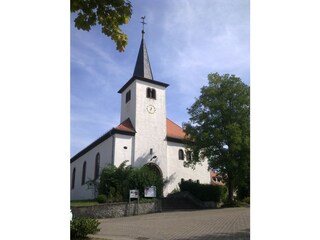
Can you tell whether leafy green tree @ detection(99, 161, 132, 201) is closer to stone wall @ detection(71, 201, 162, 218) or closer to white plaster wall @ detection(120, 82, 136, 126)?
stone wall @ detection(71, 201, 162, 218)

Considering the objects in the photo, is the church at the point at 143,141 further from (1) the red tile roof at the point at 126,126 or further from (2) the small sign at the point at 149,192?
(2) the small sign at the point at 149,192

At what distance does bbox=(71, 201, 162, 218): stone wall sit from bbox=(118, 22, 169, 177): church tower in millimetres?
6936

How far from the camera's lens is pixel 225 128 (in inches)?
795

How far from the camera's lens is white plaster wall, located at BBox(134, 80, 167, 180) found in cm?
2467

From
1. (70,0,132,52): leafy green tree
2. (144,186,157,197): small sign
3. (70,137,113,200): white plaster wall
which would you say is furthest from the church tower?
(70,0,132,52): leafy green tree

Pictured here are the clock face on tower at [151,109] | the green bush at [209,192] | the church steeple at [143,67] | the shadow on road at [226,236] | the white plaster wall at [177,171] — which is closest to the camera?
the shadow on road at [226,236]

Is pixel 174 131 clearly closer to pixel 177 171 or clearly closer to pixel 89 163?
pixel 177 171

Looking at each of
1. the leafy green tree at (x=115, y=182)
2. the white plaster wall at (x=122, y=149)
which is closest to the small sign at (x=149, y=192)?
the leafy green tree at (x=115, y=182)

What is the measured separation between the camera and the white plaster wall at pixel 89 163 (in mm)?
24234

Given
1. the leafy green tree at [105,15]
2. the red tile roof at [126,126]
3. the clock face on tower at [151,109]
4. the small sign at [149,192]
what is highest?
the clock face on tower at [151,109]

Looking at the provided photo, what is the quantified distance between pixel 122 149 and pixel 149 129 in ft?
9.98

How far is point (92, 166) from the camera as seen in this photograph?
1065 inches

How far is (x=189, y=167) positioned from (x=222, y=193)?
17.2 ft
